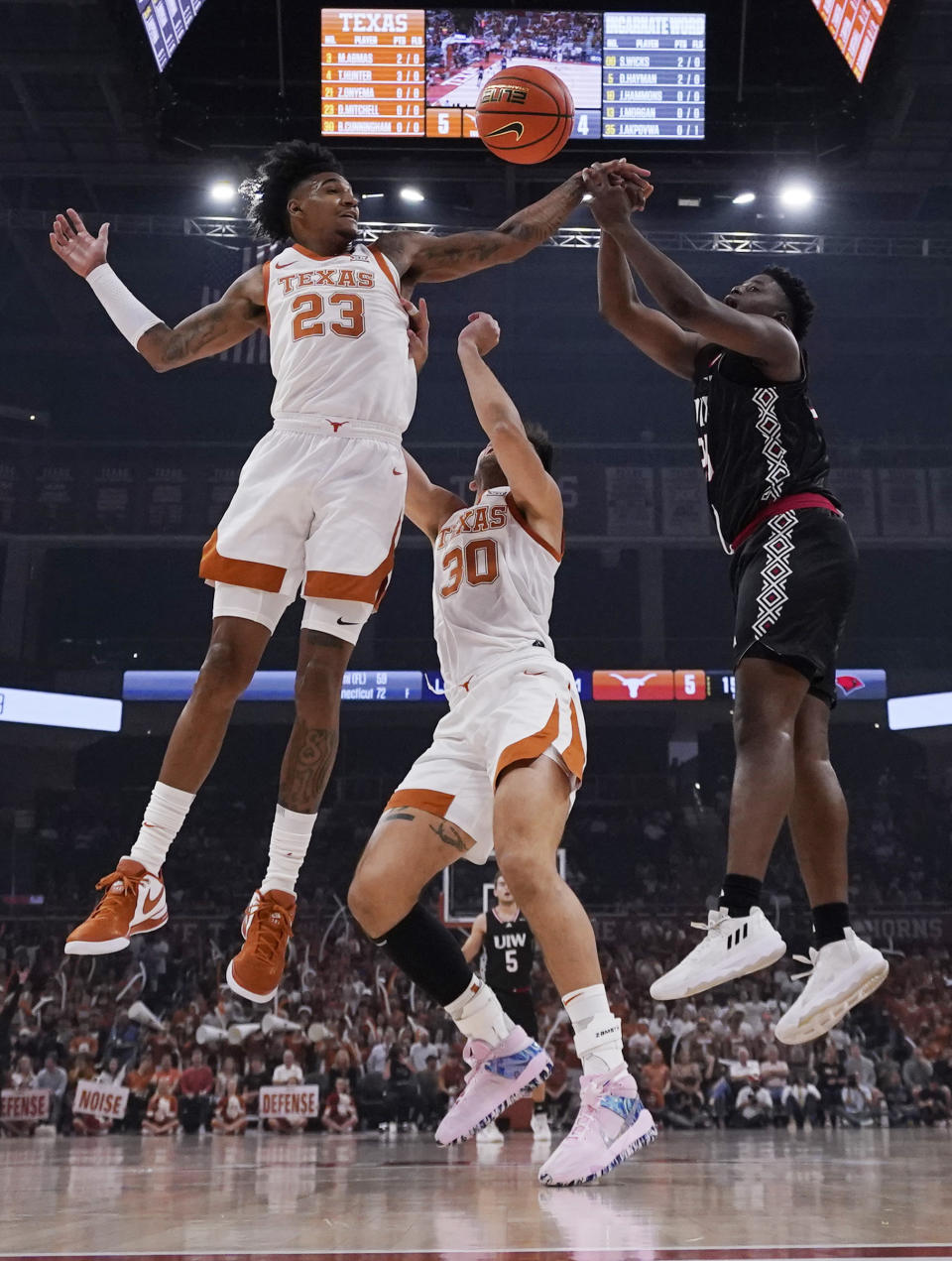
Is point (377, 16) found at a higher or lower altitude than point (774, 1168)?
higher

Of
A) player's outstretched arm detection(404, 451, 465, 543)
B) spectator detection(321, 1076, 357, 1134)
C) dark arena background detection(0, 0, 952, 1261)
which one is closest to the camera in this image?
player's outstretched arm detection(404, 451, 465, 543)

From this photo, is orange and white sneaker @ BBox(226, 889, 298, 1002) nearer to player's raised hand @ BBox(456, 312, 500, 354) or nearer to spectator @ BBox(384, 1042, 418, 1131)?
player's raised hand @ BBox(456, 312, 500, 354)

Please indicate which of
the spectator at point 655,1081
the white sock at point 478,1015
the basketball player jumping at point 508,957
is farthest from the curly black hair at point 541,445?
the spectator at point 655,1081

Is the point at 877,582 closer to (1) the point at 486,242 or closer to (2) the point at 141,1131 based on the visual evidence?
(2) the point at 141,1131

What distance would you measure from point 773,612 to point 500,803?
1.16 meters

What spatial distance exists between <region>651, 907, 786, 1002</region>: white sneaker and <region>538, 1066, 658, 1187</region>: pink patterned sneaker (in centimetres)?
54

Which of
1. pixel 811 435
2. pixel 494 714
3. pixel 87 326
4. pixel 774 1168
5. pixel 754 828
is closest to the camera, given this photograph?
pixel 754 828

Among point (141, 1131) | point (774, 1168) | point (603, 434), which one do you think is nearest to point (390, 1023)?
point (141, 1131)

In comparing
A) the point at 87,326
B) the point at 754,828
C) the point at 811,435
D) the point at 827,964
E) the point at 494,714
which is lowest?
the point at 827,964

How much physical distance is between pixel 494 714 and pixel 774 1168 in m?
2.91

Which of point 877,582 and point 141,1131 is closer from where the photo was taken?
point 141,1131

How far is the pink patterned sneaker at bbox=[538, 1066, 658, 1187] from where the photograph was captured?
13.4ft

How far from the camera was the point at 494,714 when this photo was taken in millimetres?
4742

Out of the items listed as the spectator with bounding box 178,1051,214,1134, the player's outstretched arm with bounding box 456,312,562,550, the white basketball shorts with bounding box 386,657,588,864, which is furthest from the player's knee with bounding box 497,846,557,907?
the spectator with bounding box 178,1051,214,1134
